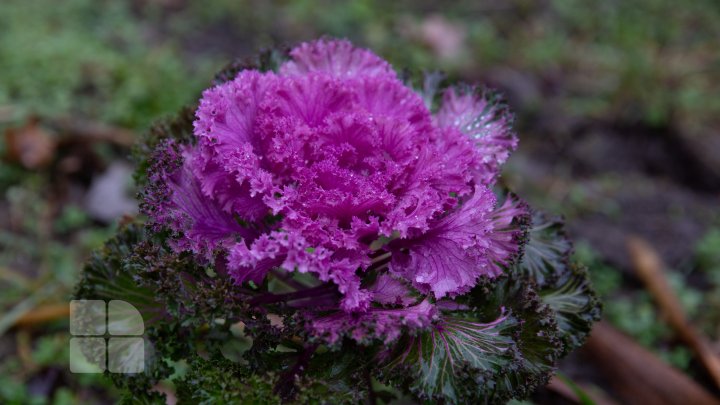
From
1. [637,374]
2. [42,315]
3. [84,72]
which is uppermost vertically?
[84,72]

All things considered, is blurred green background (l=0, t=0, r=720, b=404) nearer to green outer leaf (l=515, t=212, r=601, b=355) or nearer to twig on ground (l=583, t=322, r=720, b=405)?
twig on ground (l=583, t=322, r=720, b=405)

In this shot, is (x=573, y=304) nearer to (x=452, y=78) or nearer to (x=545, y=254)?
(x=545, y=254)

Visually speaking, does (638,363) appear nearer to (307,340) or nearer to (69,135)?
(307,340)

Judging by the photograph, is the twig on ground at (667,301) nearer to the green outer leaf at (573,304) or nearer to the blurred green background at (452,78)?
the blurred green background at (452,78)

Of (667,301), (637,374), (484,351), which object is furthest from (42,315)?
(667,301)

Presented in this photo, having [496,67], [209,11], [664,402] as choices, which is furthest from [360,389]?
[209,11]

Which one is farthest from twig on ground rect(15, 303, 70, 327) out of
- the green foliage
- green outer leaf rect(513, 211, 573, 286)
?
green outer leaf rect(513, 211, 573, 286)

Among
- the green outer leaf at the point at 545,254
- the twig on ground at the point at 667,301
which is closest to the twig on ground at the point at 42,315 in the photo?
the green outer leaf at the point at 545,254
